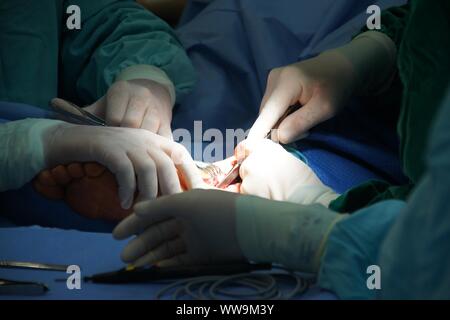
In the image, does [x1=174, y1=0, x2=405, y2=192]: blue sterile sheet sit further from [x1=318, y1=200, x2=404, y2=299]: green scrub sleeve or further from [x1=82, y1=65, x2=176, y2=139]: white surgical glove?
[x1=318, y1=200, x2=404, y2=299]: green scrub sleeve

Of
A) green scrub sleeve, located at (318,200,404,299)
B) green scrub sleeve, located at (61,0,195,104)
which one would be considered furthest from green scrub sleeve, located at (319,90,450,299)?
green scrub sleeve, located at (61,0,195,104)

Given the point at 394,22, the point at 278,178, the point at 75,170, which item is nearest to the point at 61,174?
the point at 75,170

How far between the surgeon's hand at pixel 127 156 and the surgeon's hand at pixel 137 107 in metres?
0.21

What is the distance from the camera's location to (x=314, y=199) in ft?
4.97

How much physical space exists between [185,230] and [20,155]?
50 centimetres

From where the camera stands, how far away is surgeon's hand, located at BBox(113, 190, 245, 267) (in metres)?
1.18

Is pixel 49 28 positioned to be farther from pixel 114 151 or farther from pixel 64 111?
pixel 114 151

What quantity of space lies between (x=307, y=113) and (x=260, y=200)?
2.21 feet

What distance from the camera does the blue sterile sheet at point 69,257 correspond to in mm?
1108

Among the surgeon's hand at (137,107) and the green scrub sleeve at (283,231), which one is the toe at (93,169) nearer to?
the surgeon's hand at (137,107)

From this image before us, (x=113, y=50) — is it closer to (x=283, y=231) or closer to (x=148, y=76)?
(x=148, y=76)

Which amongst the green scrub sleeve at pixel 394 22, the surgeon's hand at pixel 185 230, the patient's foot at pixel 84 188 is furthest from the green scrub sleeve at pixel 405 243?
the green scrub sleeve at pixel 394 22

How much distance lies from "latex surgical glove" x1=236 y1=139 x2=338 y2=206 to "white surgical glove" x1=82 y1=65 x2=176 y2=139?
0.94 feet
